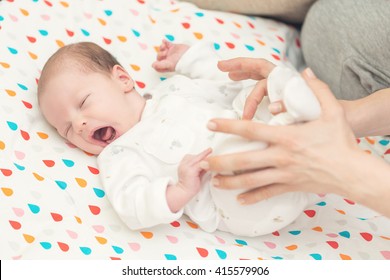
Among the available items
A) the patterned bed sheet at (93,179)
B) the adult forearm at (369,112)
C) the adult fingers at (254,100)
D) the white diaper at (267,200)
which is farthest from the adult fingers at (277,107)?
the patterned bed sheet at (93,179)

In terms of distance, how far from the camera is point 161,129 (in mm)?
1331

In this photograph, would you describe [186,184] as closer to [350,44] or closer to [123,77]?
[123,77]

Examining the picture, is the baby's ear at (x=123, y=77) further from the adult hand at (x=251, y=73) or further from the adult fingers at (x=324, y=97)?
the adult fingers at (x=324, y=97)

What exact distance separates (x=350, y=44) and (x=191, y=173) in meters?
0.68

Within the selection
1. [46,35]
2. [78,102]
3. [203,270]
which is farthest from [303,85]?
[46,35]

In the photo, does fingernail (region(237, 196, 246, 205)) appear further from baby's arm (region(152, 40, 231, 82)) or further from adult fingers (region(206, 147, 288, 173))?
baby's arm (region(152, 40, 231, 82))

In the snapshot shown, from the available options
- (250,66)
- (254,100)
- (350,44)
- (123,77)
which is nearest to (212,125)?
(254,100)

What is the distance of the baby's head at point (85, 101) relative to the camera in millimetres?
1344

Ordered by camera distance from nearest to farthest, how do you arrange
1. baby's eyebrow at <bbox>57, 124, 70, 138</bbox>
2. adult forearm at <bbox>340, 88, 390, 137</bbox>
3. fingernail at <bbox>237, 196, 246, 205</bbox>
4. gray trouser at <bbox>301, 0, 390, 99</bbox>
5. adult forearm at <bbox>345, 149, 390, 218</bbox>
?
adult forearm at <bbox>345, 149, 390, 218</bbox> → fingernail at <bbox>237, 196, 246, 205</bbox> → adult forearm at <bbox>340, 88, 390, 137</bbox> → baby's eyebrow at <bbox>57, 124, 70, 138</bbox> → gray trouser at <bbox>301, 0, 390, 99</bbox>

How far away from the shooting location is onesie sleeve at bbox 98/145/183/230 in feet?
3.86

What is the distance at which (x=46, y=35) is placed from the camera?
1.59m

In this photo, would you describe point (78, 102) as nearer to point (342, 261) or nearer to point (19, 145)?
point (19, 145)

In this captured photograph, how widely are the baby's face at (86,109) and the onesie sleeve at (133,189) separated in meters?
0.06

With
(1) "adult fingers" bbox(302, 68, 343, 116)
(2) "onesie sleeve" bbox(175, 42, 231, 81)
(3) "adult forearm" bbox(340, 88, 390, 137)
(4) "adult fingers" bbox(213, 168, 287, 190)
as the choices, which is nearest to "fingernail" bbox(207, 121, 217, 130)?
(4) "adult fingers" bbox(213, 168, 287, 190)
